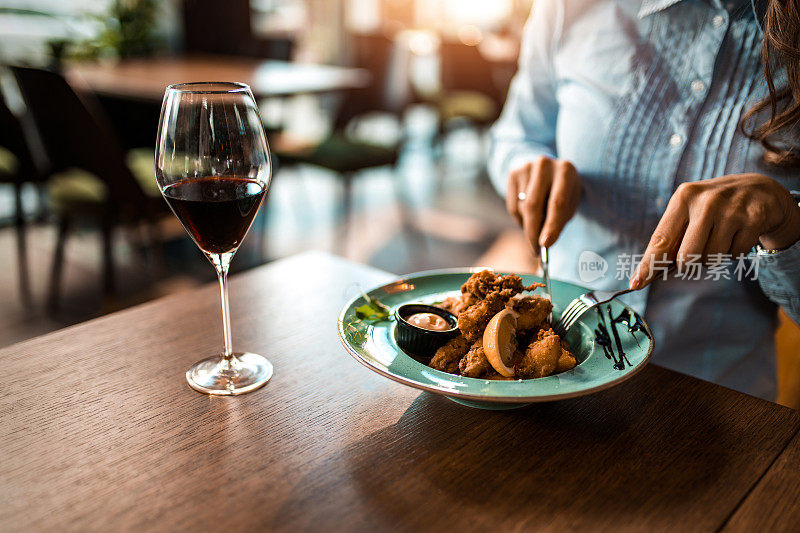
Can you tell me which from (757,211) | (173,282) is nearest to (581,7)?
(757,211)

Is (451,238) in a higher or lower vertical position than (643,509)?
lower

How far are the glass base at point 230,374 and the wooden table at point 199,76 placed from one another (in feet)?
8.37

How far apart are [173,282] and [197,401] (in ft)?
8.25

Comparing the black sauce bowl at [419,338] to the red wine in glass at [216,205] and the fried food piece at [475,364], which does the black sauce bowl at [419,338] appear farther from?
the red wine in glass at [216,205]

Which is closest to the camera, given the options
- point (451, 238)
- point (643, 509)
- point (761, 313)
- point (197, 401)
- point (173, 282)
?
point (643, 509)

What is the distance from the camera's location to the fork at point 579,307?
27.4 inches

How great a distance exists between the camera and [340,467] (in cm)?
55

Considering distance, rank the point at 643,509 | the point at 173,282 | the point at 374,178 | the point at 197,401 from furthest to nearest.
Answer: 1. the point at 374,178
2. the point at 173,282
3. the point at 197,401
4. the point at 643,509

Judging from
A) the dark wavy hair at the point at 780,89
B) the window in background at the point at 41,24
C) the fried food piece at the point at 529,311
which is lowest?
the fried food piece at the point at 529,311

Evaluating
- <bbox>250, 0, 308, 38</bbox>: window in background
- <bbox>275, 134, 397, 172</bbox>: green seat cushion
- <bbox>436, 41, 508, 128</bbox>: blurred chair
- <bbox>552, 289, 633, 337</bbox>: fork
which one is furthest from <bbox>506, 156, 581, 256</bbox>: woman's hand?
<bbox>250, 0, 308, 38</bbox>: window in background

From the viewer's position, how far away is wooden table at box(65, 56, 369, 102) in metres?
3.26

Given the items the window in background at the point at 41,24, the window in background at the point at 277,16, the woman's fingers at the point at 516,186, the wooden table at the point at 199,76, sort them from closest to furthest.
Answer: the woman's fingers at the point at 516,186 < the wooden table at the point at 199,76 < the window in background at the point at 41,24 < the window in background at the point at 277,16

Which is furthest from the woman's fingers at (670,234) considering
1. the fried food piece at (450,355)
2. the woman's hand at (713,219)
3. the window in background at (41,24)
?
the window in background at (41,24)

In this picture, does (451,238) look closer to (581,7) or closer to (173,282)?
(173,282)
